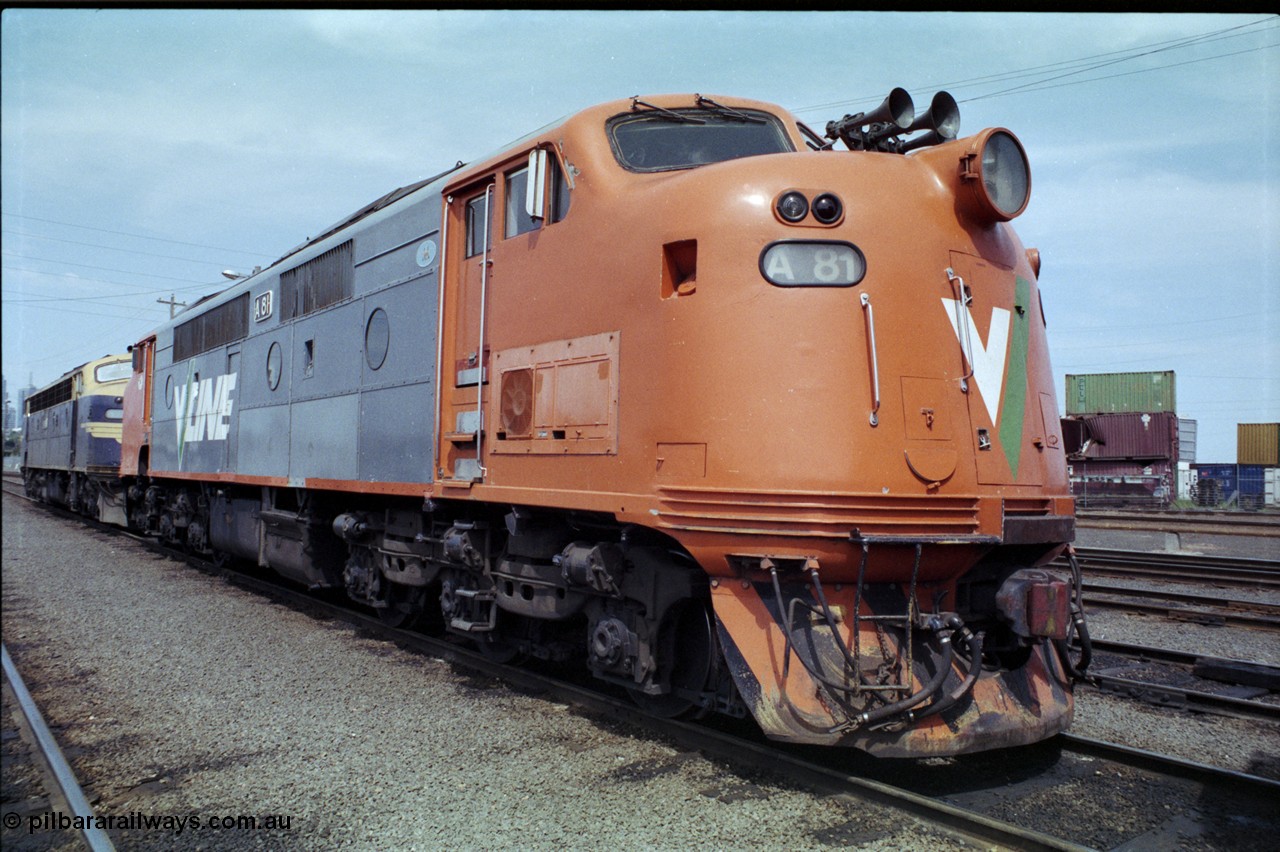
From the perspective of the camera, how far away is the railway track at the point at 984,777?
390 centimetres

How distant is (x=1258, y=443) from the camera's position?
37.5 meters

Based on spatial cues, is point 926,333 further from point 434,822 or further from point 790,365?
point 434,822

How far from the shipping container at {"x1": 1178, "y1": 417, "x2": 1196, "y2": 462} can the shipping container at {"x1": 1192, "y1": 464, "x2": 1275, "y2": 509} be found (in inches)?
127

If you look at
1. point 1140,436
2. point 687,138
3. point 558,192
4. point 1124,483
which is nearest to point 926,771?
point 687,138

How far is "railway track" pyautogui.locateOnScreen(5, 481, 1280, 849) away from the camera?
12.8ft

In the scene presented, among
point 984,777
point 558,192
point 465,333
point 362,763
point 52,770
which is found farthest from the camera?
point 465,333

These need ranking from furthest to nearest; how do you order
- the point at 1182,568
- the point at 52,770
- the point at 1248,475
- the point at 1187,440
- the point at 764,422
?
the point at 1187,440 < the point at 1248,475 < the point at 1182,568 < the point at 52,770 < the point at 764,422

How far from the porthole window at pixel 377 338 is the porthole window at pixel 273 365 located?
93.4 inches

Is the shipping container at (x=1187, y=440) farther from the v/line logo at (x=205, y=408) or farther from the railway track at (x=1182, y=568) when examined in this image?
the v/line logo at (x=205, y=408)

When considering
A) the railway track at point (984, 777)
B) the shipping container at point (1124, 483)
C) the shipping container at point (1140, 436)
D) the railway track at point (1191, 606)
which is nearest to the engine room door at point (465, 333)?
the railway track at point (984, 777)

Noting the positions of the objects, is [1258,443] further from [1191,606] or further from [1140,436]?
[1191,606]

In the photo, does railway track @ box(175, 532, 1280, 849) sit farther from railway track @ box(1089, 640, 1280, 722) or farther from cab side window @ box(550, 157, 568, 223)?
cab side window @ box(550, 157, 568, 223)

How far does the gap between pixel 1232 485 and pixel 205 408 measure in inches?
1423

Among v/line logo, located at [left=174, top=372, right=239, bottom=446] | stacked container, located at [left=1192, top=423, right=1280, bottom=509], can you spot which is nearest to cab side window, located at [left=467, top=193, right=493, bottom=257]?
v/line logo, located at [left=174, top=372, right=239, bottom=446]
